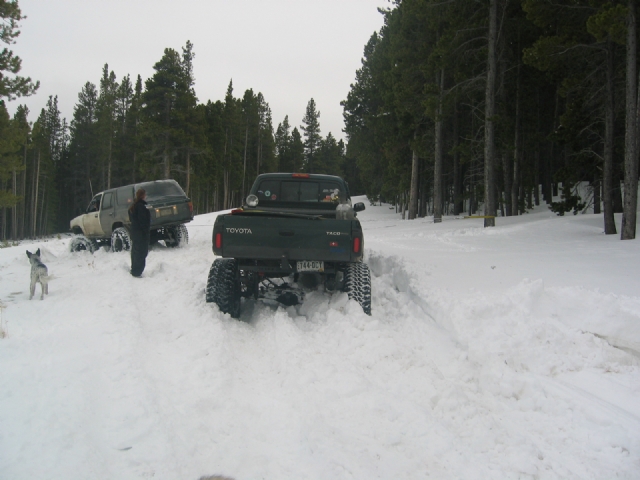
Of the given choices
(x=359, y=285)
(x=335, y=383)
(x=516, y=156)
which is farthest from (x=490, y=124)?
(x=335, y=383)

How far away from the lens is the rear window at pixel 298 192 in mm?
7828

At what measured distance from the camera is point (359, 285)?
19.5 ft

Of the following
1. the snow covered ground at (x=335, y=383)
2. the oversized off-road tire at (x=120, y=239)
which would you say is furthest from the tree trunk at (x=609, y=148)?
the oversized off-road tire at (x=120, y=239)

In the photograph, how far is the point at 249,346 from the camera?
5.19 meters

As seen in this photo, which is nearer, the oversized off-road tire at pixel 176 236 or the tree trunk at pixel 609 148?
the tree trunk at pixel 609 148

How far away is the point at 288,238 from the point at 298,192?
7.01 ft

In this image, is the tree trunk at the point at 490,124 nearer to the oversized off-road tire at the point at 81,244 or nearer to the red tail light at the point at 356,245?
the red tail light at the point at 356,245

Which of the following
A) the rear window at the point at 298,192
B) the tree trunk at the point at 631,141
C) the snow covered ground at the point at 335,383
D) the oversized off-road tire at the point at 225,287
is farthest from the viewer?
the tree trunk at the point at 631,141

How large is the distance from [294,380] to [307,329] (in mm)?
1407

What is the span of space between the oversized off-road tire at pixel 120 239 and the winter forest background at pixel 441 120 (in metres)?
11.8

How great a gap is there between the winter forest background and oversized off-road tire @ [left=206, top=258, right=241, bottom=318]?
33.2 feet

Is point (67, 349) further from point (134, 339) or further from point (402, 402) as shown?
point (402, 402)

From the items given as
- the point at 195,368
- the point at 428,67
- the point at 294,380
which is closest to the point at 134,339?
the point at 195,368

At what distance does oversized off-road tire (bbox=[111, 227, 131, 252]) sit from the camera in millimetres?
11828
